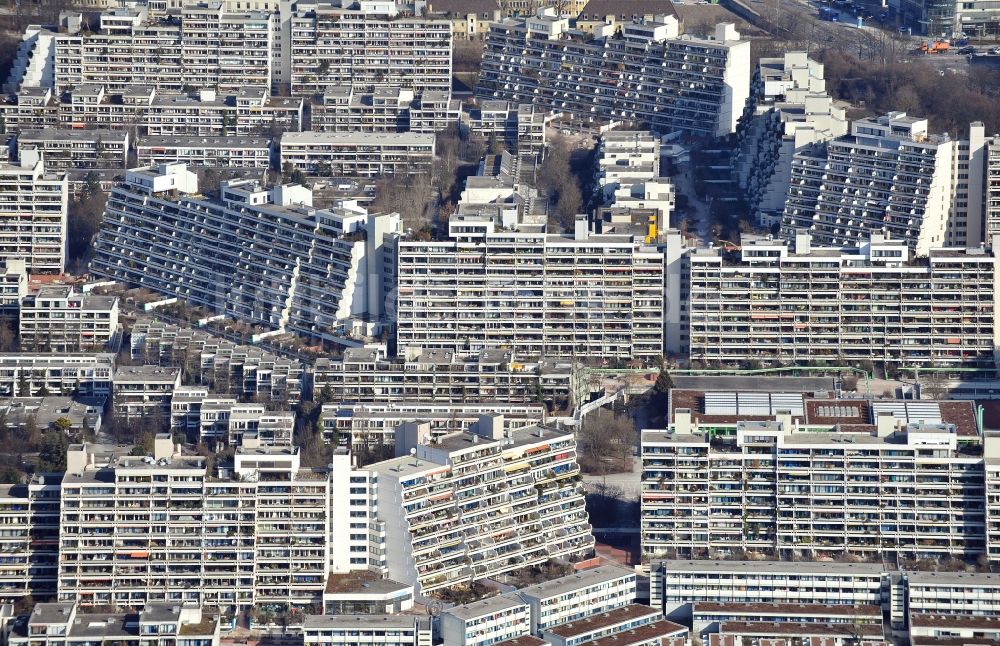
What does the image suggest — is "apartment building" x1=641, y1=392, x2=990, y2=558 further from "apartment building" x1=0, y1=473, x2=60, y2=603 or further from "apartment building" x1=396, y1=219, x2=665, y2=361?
"apartment building" x1=396, y1=219, x2=665, y2=361

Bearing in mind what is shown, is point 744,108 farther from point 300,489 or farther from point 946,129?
point 300,489

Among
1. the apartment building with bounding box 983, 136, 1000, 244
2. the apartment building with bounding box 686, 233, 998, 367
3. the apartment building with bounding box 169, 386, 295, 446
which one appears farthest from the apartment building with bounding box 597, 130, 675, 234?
the apartment building with bounding box 169, 386, 295, 446

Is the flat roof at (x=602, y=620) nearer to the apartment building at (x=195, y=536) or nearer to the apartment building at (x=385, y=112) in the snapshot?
the apartment building at (x=195, y=536)

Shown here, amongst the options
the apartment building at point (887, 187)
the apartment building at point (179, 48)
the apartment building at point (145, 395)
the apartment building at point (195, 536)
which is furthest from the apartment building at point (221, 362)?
the apartment building at point (179, 48)

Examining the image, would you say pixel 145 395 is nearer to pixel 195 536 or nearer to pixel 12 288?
pixel 12 288

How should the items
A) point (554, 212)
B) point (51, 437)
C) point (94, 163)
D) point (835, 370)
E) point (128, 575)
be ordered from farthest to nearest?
1. point (94, 163)
2. point (554, 212)
3. point (835, 370)
4. point (51, 437)
5. point (128, 575)

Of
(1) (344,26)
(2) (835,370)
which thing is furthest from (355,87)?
(2) (835,370)
